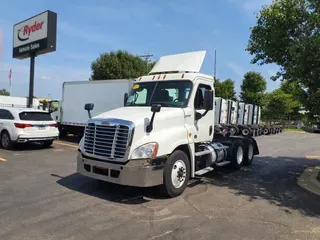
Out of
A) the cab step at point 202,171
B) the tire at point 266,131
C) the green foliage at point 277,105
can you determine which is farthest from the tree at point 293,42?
the green foliage at point 277,105

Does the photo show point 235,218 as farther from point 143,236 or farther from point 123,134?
point 123,134

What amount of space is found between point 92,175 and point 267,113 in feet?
131

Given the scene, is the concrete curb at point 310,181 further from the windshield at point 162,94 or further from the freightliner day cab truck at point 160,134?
the windshield at point 162,94

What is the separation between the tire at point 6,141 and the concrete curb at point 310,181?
10.6m

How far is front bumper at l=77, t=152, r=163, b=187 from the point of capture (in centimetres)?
580

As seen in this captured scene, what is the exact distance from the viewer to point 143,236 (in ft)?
14.5

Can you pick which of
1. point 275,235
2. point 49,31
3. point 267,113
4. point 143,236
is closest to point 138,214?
point 143,236

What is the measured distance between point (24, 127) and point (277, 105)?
37133 millimetres

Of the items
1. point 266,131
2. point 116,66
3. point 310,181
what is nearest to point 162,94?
point 310,181

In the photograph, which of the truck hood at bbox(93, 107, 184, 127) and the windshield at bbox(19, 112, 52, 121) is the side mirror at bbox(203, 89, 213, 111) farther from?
the windshield at bbox(19, 112, 52, 121)

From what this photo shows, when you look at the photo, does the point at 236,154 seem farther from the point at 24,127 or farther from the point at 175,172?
the point at 24,127

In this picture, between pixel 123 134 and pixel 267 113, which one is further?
pixel 267 113

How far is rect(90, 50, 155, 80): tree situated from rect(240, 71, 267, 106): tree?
47.7 ft

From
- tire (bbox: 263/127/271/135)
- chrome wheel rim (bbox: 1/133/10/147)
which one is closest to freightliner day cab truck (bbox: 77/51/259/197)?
chrome wheel rim (bbox: 1/133/10/147)
